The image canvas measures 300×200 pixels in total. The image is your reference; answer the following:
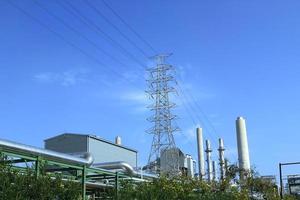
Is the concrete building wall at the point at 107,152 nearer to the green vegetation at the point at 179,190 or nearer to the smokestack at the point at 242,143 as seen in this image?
the green vegetation at the point at 179,190

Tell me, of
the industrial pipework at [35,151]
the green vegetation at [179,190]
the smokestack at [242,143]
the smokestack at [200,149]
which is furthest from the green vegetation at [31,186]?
the smokestack at [200,149]

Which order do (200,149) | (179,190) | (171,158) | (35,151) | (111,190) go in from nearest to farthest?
(35,151), (111,190), (179,190), (171,158), (200,149)

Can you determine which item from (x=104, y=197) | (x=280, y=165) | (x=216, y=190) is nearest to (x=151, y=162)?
(x=280, y=165)

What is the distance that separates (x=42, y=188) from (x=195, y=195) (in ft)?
46.0

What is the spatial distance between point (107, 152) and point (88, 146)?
3.07 metres

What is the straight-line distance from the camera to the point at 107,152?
41.9m

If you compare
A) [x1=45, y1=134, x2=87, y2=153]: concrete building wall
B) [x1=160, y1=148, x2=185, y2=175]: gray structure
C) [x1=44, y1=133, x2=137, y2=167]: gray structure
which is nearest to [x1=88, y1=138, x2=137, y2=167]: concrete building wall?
[x1=44, y1=133, x2=137, y2=167]: gray structure

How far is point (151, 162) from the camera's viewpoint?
72.9 m

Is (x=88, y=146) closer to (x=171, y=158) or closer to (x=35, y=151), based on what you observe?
(x=35, y=151)

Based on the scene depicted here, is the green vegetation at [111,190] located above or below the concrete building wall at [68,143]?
below

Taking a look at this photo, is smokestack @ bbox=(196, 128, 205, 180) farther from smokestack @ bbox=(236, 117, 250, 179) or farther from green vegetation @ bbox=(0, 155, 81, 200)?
green vegetation @ bbox=(0, 155, 81, 200)

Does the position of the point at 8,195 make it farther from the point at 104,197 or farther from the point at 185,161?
the point at 185,161

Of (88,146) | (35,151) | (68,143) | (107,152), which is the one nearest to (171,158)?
(107,152)

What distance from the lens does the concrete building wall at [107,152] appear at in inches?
1574
